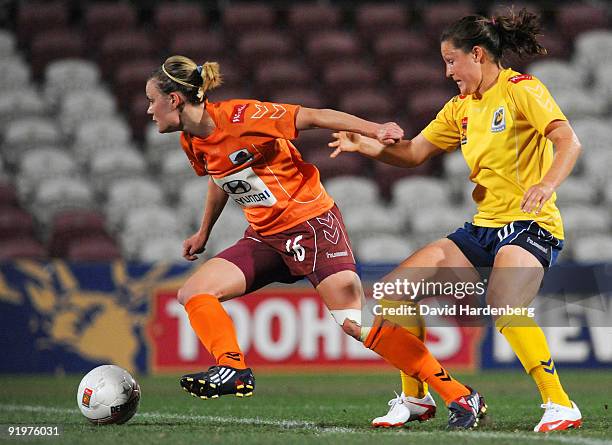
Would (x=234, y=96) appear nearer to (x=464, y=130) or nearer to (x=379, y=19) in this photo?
(x=379, y=19)

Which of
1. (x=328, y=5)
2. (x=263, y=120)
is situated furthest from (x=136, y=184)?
(x=263, y=120)

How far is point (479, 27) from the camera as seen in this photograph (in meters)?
5.26

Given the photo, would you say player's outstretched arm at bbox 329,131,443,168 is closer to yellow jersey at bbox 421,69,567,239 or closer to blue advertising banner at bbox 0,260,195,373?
yellow jersey at bbox 421,69,567,239

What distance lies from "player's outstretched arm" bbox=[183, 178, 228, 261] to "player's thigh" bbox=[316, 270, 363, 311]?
78 centimetres

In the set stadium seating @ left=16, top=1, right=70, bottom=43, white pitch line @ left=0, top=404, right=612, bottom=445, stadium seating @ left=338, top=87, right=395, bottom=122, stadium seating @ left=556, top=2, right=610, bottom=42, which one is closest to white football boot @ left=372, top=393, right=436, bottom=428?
white pitch line @ left=0, top=404, right=612, bottom=445

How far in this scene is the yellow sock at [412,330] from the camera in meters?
5.38

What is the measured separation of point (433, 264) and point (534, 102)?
920mm

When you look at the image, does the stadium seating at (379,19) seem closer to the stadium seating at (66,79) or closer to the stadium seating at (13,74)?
the stadium seating at (66,79)

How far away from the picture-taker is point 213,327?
5.21 meters

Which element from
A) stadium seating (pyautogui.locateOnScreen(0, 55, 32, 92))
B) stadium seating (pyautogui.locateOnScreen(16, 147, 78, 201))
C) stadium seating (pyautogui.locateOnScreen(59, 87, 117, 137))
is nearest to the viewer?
stadium seating (pyautogui.locateOnScreen(16, 147, 78, 201))

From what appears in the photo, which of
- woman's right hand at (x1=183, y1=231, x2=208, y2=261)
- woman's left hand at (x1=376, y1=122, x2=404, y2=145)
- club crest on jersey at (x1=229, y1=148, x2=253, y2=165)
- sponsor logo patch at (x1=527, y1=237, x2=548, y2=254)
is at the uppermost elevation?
woman's left hand at (x1=376, y1=122, x2=404, y2=145)

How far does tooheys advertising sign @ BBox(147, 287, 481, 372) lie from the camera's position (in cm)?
Answer: 970

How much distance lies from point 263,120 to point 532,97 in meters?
1.30

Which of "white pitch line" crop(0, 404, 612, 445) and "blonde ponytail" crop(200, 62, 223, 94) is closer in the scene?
"white pitch line" crop(0, 404, 612, 445)
